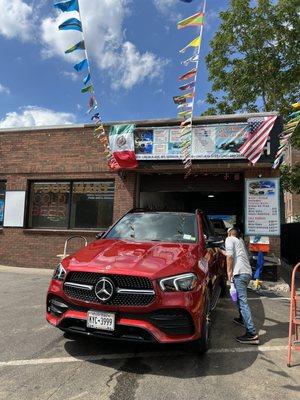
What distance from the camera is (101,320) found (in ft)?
14.3

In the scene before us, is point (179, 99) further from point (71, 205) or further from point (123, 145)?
point (71, 205)

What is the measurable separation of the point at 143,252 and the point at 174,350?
131cm

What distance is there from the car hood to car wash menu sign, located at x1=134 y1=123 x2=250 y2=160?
6.11m

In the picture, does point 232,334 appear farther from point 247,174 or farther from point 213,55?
point 213,55

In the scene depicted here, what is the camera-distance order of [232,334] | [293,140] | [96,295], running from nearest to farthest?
[96,295] → [232,334] → [293,140]

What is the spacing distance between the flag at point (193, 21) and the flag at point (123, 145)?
4.09 meters

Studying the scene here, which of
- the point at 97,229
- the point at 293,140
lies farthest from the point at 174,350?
the point at 293,140

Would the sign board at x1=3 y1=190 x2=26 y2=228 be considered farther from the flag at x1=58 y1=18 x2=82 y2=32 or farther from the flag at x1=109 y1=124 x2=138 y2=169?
the flag at x1=58 y1=18 x2=82 y2=32

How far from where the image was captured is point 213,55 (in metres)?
17.5

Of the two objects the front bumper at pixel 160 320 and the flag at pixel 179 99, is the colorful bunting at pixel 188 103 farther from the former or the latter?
the front bumper at pixel 160 320

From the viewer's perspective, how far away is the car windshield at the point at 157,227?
19.2 feet

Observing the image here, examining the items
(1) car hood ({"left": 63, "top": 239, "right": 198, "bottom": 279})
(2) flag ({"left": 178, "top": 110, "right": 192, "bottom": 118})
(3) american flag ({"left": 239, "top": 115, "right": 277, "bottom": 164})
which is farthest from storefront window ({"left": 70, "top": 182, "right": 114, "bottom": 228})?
(1) car hood ({"left": 63, "top": 239, "right": 198, "bottom": 279})

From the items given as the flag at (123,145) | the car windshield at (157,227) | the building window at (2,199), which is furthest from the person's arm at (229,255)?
the building window at (2,199)

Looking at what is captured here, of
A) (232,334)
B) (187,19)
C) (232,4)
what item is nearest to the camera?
(232,334)
